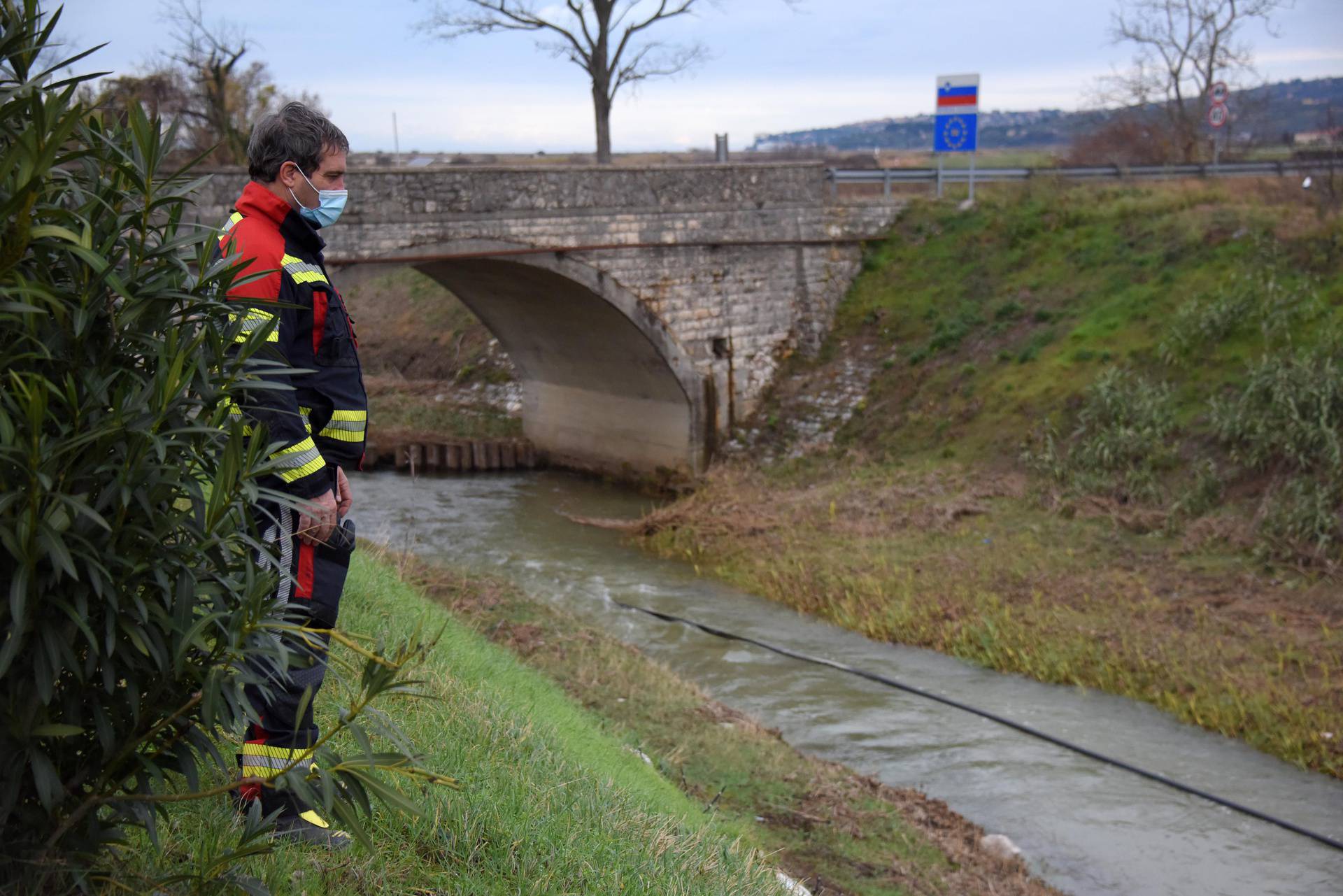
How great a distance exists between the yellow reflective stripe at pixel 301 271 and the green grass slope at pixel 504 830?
1317 millimetres

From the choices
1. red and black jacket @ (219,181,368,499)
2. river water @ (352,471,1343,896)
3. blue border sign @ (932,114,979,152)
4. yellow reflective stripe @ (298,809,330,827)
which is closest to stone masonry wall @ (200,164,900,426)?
blue border sign @ (932,114,979,152)

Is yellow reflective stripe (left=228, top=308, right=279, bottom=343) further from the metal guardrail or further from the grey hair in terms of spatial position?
the metal guardrail

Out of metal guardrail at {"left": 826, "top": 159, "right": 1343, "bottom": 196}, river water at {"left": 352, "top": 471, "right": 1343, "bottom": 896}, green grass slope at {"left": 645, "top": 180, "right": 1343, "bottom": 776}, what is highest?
metal guardrail at {"left": 826, "top": 159, "right": 1343, "bottom": 196}

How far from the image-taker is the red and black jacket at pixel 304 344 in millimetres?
2998

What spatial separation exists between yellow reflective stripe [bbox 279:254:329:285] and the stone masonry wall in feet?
32.6

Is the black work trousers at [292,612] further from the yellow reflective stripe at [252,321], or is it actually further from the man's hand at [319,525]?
the yellow reflective stripe at [252,321]

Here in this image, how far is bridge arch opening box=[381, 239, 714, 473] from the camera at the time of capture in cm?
1622

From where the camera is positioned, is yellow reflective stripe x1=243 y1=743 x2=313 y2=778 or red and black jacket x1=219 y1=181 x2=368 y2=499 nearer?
red and black jacket x1=219 y1=181 x2=368 y2=499

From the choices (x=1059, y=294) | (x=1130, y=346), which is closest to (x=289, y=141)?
(x=1130, y=346)

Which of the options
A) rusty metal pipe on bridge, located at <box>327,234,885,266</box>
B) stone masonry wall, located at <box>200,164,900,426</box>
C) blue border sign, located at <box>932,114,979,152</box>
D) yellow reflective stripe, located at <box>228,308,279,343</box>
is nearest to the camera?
yellow reflective stripe, located at <box>228,308,279,343</box>

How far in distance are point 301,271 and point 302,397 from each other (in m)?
0.34

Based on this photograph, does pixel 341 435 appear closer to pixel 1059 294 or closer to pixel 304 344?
pixel 304 344

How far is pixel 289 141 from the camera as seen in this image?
3.23 m

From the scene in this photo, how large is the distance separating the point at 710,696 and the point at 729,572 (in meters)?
4.15
